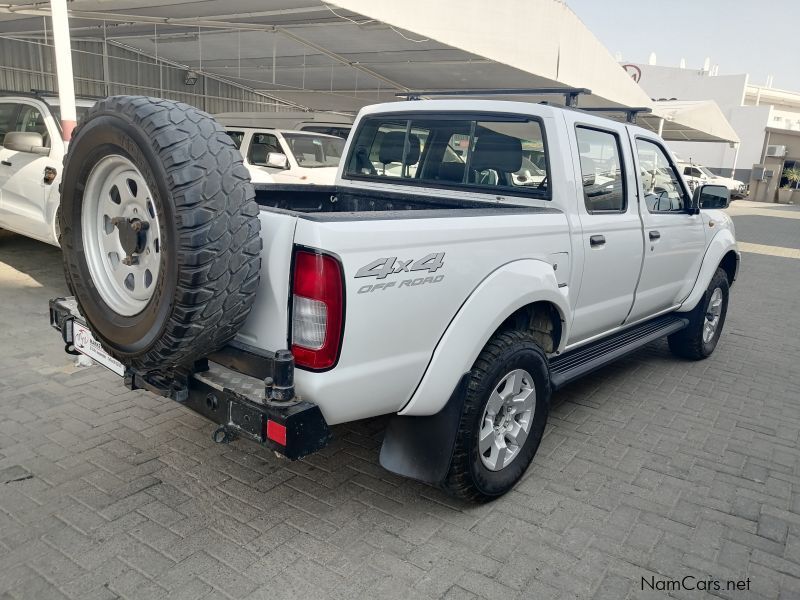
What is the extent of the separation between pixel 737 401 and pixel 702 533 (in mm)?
2042

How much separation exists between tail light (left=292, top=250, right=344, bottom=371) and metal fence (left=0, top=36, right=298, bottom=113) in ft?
49.7

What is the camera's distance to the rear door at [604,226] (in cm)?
347

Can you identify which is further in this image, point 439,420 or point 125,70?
point 125,70

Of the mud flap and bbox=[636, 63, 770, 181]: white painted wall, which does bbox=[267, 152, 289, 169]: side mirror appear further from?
bbox=[636, 63, 770, 181]: white painted wall

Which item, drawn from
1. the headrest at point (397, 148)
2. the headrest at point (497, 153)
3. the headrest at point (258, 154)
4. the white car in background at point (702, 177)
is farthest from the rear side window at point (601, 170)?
the white car in background at point (702, 177)

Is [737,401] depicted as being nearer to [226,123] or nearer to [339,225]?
[339,225]

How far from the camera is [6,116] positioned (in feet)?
23.3

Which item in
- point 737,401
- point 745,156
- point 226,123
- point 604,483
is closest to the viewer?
point 604,483

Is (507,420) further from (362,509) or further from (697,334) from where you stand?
(697,334)

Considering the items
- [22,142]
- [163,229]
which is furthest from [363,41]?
[163,229]

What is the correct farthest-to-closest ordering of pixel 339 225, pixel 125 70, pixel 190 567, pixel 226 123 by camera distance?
pixel 125 70 → pixel 226 123 → pixel 190 567 → pixel 339 225

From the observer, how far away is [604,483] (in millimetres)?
3295

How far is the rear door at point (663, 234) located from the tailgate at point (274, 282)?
2694 mm

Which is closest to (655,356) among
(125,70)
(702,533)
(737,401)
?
(737,401)
